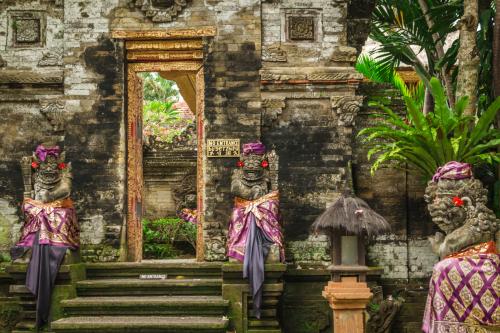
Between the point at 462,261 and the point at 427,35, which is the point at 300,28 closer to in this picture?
the point at 427,35

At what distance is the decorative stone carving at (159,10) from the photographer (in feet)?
29.3

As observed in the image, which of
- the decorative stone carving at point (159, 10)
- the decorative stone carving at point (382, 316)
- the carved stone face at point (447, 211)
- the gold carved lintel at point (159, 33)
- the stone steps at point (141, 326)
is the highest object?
the decorative stone carving at point (159, 10)

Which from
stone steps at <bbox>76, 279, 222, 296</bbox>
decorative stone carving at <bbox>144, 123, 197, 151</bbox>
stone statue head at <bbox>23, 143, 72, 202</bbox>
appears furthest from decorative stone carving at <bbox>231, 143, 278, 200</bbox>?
decorative stone carving at <bbox>144, 123, 197, 151</bbox>

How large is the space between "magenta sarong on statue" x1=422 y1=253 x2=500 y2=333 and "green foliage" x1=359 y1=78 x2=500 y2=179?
3.45 metres

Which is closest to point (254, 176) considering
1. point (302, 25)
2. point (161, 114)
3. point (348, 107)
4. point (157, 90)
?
point (348, 107)

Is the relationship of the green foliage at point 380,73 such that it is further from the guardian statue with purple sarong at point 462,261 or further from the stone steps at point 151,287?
the guardian statue with purple sarong at point 462,261

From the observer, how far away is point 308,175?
8758 millimetres

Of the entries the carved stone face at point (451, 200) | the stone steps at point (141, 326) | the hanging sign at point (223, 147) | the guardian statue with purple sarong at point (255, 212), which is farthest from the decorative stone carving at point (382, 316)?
the carved stone face at point (451, 200)

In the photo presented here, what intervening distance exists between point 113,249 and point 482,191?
5102mm

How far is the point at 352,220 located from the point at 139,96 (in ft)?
12.5

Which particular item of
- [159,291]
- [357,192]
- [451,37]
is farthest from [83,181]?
[451,37]

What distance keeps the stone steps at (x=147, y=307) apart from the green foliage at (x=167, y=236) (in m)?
4.27

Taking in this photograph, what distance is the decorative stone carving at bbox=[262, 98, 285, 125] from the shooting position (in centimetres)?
883

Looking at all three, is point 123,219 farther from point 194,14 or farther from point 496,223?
point 496,223
